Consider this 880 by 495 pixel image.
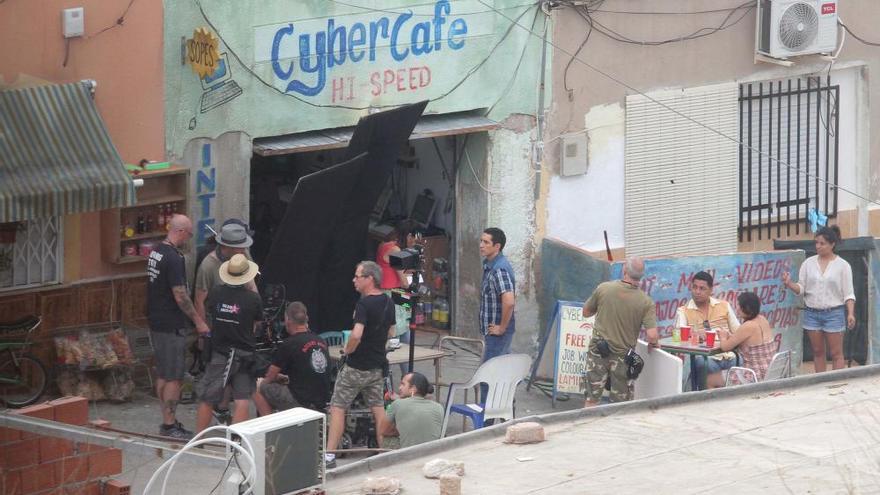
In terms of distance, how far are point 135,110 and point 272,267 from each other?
1707 mm

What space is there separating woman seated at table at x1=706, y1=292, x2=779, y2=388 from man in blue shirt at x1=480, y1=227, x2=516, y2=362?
70.0 inches

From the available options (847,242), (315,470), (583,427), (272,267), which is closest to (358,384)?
(272,267)

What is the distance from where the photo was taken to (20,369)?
12.1 m

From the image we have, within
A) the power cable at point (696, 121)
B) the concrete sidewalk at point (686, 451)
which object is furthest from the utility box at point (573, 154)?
the concrete sidewalk at point (686, 451)

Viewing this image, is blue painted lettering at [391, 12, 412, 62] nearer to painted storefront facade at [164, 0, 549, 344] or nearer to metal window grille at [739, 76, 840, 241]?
painted storefront facade at [164, 0, 549, 344]

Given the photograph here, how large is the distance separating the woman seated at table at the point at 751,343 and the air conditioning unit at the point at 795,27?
14.8ft

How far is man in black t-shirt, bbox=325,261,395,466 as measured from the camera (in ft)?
37.5

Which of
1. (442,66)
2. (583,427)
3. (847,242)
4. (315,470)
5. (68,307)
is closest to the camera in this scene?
(315,470)

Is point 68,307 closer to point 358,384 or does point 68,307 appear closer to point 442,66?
point 358,384

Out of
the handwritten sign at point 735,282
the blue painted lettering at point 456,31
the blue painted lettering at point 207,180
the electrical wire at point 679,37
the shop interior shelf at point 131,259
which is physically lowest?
the handwritten sign at point 735,282

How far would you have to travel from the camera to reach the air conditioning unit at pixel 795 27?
1638cm

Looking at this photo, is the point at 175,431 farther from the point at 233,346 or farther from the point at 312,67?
the point at 312,67

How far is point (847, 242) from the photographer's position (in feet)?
51.6

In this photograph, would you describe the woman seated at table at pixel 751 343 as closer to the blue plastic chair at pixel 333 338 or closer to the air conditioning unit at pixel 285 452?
the blue plastic chair at pixel 333 338
